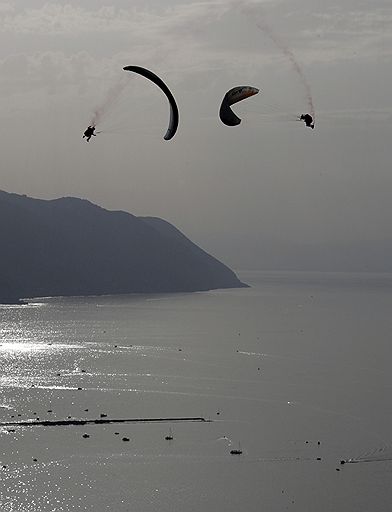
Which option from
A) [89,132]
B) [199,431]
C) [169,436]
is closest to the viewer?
[89,132]

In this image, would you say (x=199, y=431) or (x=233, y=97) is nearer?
(x=233, y=97)

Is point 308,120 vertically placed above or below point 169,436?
above

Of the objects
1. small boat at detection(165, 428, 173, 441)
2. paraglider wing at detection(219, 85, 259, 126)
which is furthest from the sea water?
paraglider wing at detection(219, 85, 259, 126)

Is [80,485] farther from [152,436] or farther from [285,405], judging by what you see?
[285,405]

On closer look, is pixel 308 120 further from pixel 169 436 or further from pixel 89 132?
pixel 169 436

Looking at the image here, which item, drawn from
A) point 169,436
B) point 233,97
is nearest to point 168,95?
point 233,97

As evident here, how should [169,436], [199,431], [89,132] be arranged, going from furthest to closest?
1. [199,431]
2. [169,436]
3. [89,132]

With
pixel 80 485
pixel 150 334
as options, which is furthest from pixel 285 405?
pixel 150 334
